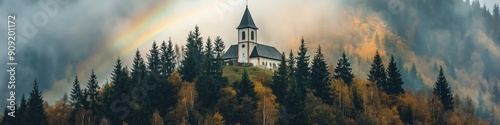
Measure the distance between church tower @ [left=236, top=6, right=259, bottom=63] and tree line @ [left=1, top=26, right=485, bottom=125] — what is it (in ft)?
98.6

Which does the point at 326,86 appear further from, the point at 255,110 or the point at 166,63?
the point at 166,63

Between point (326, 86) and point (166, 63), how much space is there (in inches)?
1225

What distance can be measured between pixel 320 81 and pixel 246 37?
43286 mm

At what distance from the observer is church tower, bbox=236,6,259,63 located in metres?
151

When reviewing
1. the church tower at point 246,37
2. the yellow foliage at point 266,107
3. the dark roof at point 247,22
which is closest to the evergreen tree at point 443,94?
the yellow foliage at point 266,107

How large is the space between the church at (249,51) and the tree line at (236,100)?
28935 millimetres

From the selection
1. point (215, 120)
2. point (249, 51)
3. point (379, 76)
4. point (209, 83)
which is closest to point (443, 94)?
point (379, 76)

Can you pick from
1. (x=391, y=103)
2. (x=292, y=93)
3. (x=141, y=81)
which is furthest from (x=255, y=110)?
(x=391, y=103)

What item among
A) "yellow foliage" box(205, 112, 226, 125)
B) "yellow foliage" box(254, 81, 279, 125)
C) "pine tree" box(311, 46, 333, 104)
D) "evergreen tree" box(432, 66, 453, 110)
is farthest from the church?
"yellow foliage" box(205, 112, 226, 125)

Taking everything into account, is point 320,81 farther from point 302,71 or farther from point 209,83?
point 209,83

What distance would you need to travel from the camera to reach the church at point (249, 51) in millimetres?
150250

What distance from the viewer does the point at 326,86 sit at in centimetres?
11175

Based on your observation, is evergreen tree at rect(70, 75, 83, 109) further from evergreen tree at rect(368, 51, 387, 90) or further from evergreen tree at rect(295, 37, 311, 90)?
evergreen tree at rect(368, 51, 387, 90)

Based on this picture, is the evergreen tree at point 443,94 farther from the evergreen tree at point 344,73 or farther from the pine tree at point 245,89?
the pine tree at point 245,89
